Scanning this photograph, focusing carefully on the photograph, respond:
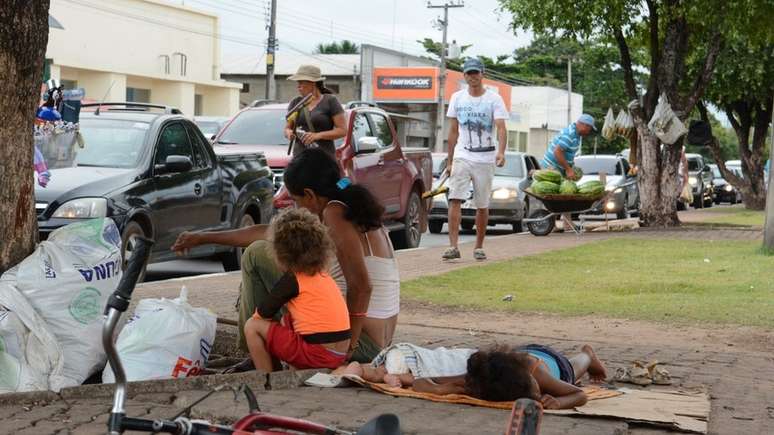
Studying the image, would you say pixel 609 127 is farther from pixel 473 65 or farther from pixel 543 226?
pixel 473 65

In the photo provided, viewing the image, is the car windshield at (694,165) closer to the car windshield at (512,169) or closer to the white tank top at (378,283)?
the car windshield at (512,169)

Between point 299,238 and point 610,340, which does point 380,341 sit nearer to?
point 299,238

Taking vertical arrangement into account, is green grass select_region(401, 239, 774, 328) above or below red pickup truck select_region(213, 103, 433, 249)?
below

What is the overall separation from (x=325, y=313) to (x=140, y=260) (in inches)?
125

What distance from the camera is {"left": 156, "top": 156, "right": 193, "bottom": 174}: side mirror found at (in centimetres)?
1177

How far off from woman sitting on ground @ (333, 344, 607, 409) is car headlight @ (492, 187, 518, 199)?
17.0 meters

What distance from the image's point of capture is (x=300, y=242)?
5875mm

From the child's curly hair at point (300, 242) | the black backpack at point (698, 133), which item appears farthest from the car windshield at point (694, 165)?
the child's curly hair at point (300, 242)

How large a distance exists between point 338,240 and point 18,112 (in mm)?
1759

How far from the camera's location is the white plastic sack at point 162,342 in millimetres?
6203

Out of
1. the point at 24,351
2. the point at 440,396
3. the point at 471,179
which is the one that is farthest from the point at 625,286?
the point at 24,351

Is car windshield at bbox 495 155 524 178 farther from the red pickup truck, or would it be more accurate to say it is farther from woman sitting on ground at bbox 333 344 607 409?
woman sitting on ground at bbox 333 344 607 409

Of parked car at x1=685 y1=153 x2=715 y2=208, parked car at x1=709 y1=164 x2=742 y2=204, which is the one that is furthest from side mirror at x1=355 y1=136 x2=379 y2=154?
parked car at x1=709 y1=164 x2=742 y2=204

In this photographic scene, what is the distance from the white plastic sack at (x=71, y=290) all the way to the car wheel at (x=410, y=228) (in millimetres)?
10925
